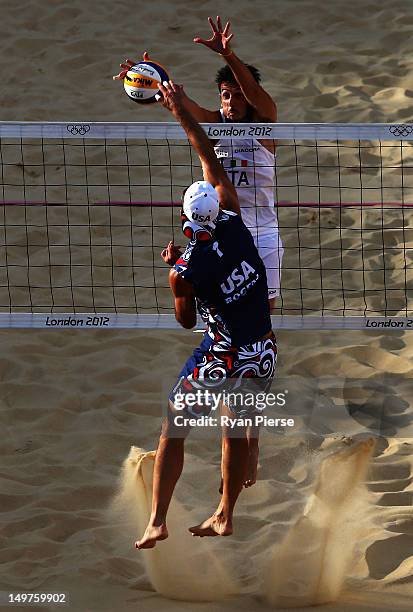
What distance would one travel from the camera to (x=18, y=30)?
35.0 ft

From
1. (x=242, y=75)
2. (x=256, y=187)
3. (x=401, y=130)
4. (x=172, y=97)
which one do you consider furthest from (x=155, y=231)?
(x=172, y=97)

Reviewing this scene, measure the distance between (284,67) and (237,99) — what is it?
435 centimetres

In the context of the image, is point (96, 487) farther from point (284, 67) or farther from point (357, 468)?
point (284, 67)

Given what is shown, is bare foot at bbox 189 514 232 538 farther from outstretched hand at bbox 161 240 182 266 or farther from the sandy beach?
outstretched hand at bbox 161 240 182 266

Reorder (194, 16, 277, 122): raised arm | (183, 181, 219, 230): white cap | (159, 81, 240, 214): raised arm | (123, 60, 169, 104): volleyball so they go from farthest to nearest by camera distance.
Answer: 1. (123, 60, 169, 104): volleyball
2. (194, 16, 277, 122): raised arm
3. (159, 81, 240, 214): raised arm
4. (183, 181, 219, 230): white cap

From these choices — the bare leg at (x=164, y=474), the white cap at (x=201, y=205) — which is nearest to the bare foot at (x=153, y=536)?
the bare leg at (x=164, y=474)

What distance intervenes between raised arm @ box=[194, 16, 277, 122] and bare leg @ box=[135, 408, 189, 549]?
1775mm

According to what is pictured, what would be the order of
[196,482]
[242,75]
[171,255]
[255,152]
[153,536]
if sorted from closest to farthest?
[171,255] → [153,536] → [242,75] → [255,152] → [196,482]

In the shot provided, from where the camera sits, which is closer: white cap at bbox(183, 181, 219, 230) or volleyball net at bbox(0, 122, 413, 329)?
white cap at bbox(183, 181, 219, 230)

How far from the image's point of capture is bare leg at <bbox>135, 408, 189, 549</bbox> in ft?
16.0

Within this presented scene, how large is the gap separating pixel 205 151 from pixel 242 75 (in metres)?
0.68

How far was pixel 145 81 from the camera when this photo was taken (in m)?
5.80

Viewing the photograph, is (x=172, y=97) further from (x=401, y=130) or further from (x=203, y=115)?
(x=401, y=130)

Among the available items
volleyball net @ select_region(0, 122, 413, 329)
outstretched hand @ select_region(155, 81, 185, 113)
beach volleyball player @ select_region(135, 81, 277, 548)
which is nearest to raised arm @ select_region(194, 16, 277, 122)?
outstretched hand @ select_region(155, 81, 185, 113)
